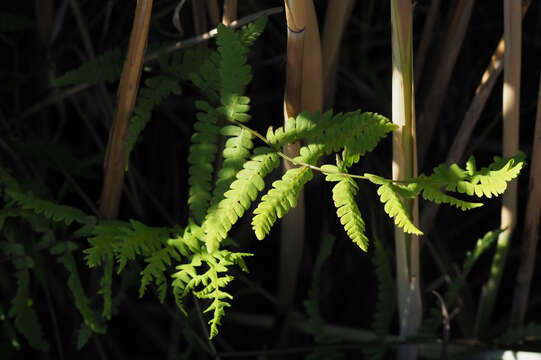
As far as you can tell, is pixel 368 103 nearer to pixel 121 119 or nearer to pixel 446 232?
pixel 446 232

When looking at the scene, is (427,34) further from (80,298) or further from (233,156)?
(80,298)

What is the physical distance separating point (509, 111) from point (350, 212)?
13.9 inches

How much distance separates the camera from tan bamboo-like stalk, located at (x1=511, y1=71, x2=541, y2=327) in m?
0.92

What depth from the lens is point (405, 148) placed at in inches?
32.7

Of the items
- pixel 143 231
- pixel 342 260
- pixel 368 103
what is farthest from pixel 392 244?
pixel 143 231

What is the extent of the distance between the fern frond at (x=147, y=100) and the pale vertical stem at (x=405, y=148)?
37 centimetres

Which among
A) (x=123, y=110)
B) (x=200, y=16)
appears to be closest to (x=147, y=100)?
(x=123, y=110)

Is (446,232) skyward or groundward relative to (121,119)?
groundward

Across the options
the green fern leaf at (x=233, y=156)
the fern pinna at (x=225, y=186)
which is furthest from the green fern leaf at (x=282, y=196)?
the green fern leaf at (x=233, y=156)

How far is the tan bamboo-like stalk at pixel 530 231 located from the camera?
0.92 meters

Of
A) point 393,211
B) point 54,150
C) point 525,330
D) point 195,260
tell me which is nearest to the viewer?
point 393,211

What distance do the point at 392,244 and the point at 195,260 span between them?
0.54 m

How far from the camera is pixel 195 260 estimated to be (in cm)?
85

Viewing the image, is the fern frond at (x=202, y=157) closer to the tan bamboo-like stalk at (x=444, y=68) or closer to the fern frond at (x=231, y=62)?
the fern frond at (x=231, y=62)
